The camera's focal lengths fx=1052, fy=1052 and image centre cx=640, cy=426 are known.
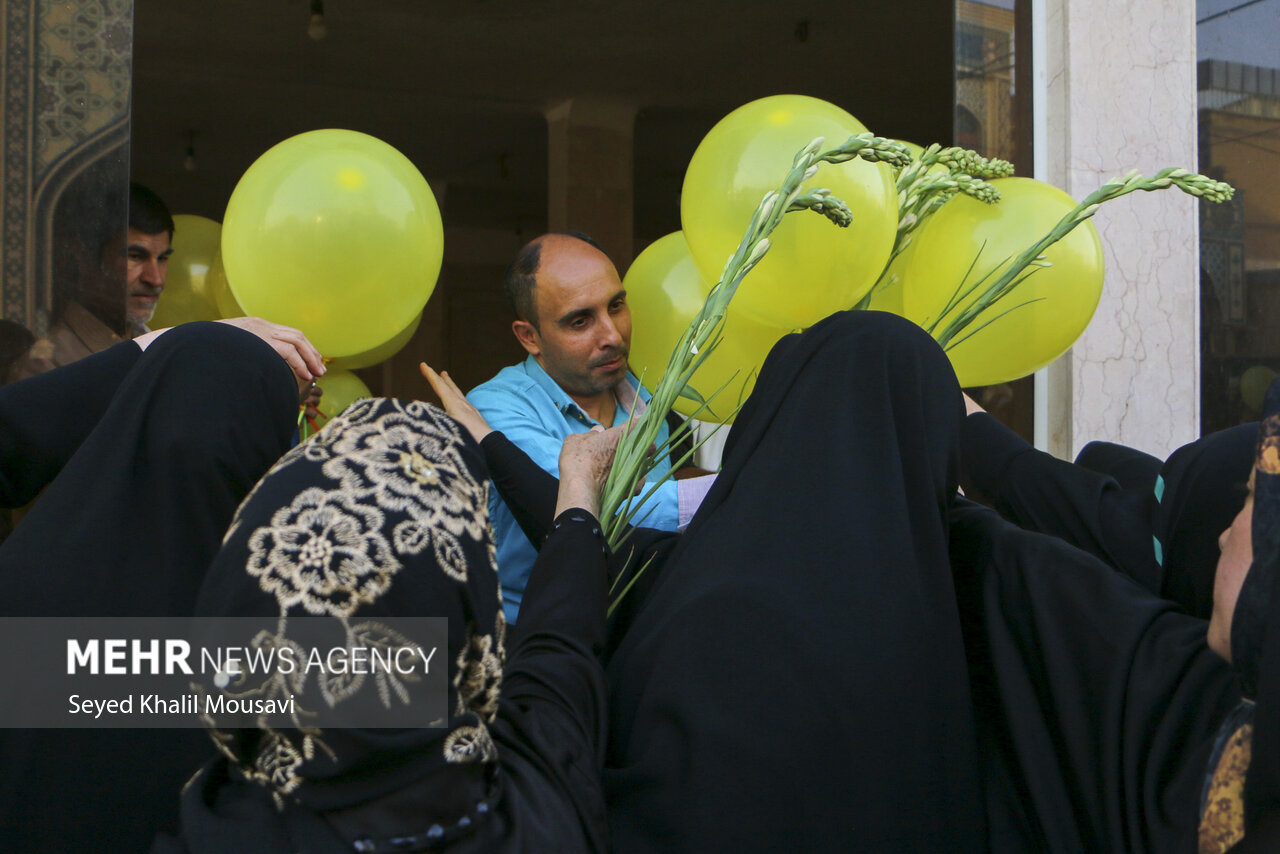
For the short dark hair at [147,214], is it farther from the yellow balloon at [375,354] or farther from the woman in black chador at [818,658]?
the woman in black chador at [818,658]

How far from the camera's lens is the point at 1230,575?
3.23 feet

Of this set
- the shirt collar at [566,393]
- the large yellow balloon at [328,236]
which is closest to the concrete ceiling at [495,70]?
the shirt collar at [566,393]

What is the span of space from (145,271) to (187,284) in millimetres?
123

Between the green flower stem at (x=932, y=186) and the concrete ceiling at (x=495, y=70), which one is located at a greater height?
the concrete ceiling at (x=495, y=70)

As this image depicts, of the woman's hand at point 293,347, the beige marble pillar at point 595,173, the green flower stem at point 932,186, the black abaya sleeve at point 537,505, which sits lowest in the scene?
the black abaya sleeve at point 537,505

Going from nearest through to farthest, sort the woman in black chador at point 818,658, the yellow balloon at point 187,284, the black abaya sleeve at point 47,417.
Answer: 1. the woman in black chador at point 818,658
2. the black abaya sleeve at point 47,417
3. the yellow balloon at point 187,284

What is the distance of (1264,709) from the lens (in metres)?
0.85

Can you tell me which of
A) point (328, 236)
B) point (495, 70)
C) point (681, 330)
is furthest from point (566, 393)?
point (495, 70)

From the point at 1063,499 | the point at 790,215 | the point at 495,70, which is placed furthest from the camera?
the point at 495,70

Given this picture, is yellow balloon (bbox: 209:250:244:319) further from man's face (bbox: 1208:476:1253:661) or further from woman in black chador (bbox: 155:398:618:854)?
man's face (bbox: 1208:476:1253:661)

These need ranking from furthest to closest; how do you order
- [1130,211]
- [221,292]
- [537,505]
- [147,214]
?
[1130,211], [147,214], [221,292], [537,505]

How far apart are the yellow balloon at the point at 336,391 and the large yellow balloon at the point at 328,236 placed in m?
0.41

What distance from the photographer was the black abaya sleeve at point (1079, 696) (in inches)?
40.9

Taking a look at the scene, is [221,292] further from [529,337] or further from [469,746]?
[469,746]
